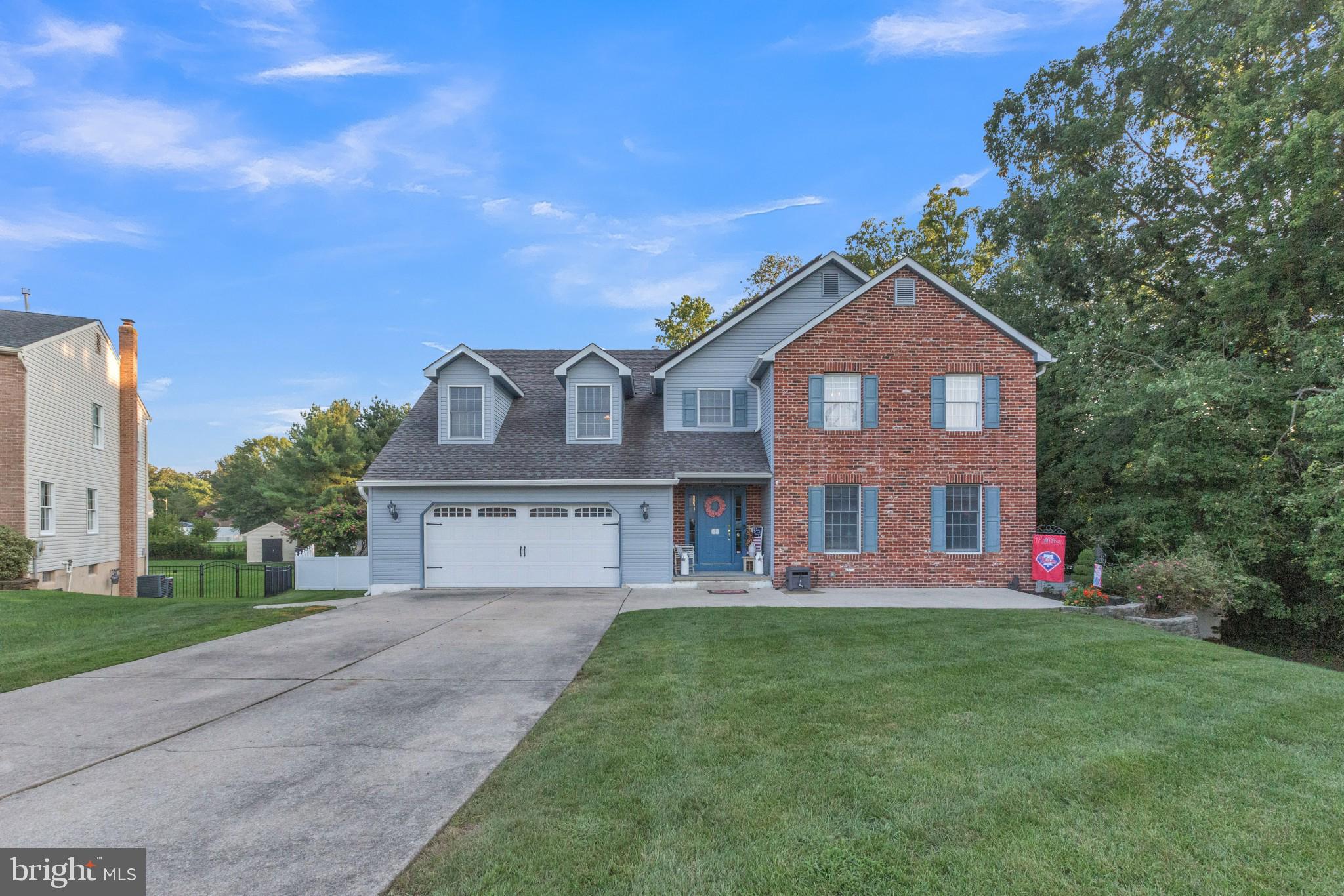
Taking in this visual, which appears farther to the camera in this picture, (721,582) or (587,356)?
(587,356)

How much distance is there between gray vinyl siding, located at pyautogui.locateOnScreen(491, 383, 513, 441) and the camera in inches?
667

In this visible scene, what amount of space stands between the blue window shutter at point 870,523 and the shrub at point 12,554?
21.5 m

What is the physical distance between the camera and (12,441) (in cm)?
1661

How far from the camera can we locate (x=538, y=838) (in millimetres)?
3527

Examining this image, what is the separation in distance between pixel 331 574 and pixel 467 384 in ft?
21.2

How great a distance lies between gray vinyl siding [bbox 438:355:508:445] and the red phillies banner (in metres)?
14.3

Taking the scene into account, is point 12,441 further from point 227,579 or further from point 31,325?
point 227,579

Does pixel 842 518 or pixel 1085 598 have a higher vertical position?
pixel 842 518

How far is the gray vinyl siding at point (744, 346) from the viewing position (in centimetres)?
1748

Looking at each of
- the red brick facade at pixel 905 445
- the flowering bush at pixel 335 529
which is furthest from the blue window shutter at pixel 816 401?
the flowering bush at pixel 335 529

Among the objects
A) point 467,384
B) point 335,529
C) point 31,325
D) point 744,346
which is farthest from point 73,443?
point 744,346

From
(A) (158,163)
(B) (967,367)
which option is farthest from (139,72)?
(B) (967,367)

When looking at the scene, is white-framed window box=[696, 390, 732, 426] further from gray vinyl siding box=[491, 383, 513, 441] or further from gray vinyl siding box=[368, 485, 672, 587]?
gray vinyl siding box=[491, 383, 513, 441]

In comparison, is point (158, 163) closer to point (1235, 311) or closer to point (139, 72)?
point (139, 72)
